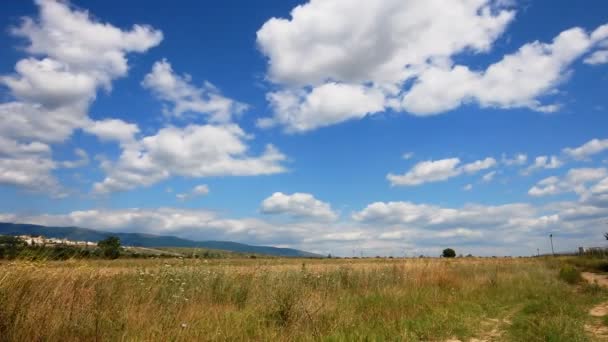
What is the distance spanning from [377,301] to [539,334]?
4.03 m

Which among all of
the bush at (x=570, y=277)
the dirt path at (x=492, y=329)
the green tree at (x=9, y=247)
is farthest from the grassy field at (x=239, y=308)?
the bush at (x=570, y=277)

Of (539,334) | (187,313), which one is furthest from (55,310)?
(539,334)

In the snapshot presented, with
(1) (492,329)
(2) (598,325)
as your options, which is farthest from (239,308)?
(2) (598,325)

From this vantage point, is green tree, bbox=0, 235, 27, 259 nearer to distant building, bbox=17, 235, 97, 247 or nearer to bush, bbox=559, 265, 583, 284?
distant building, bbox=17, 235, 97, 247

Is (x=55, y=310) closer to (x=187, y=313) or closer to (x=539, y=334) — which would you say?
(x=187, y=313)

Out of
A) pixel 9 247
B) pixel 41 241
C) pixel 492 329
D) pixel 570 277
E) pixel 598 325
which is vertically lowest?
pixel 492 329

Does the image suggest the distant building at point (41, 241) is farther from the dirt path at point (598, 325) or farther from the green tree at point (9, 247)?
the dirt path at point (598, 325)

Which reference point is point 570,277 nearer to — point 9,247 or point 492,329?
point 492,329

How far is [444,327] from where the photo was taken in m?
8.58

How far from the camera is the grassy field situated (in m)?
5.99

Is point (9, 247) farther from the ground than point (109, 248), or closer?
closer

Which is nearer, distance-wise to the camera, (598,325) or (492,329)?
(492,329)

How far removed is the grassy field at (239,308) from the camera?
5.99 m

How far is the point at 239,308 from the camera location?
9.86 meters
